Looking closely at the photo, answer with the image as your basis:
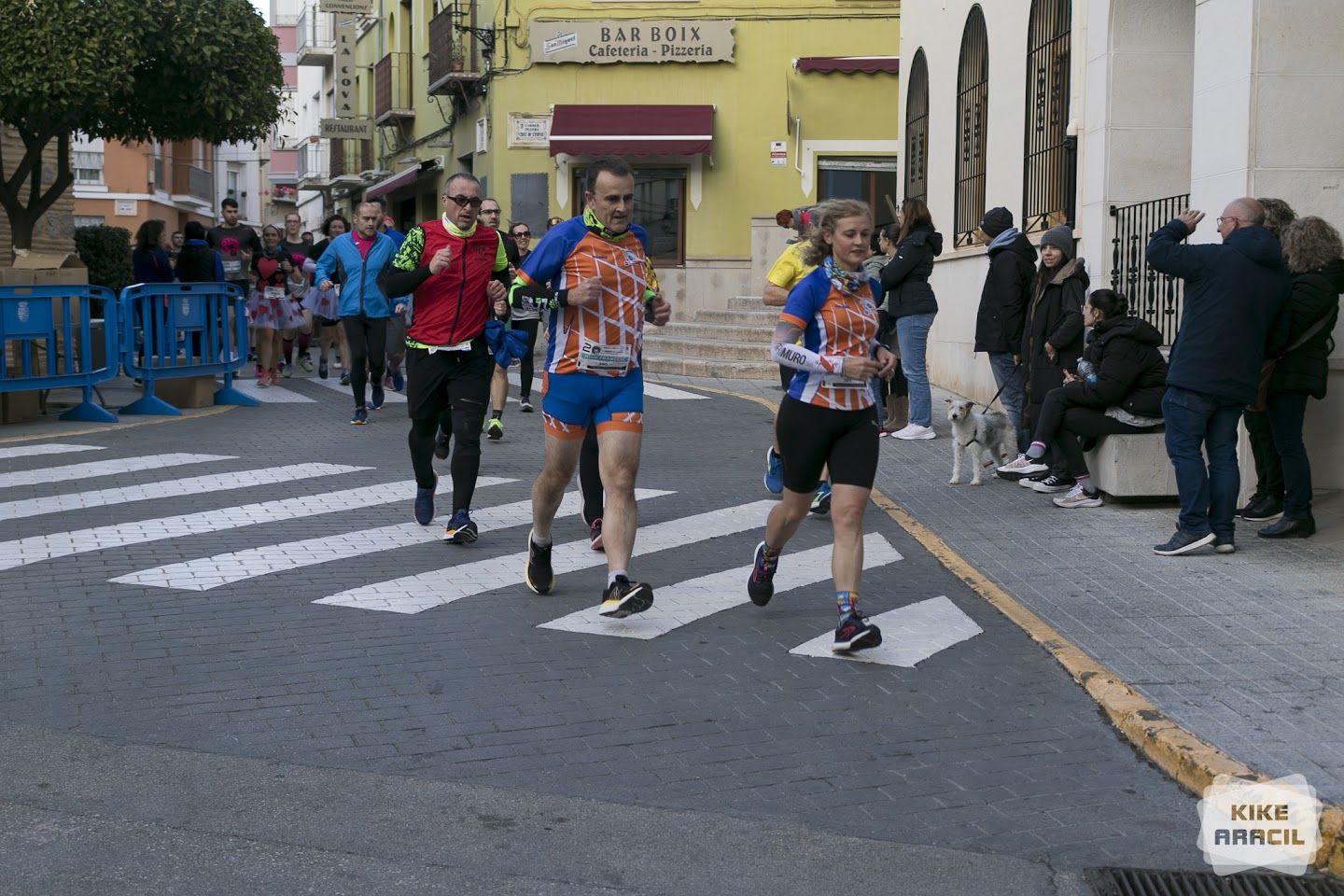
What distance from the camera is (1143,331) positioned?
408 inches

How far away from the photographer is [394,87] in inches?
1438

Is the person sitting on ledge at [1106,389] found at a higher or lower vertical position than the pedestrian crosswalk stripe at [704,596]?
higher

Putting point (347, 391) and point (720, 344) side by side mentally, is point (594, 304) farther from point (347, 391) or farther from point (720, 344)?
point (720, 344)

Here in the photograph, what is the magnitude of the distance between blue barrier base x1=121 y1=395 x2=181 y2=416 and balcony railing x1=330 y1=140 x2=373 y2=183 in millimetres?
25865

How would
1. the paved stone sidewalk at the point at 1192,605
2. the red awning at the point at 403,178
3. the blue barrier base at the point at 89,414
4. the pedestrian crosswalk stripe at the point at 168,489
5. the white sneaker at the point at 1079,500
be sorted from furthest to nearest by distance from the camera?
1. the red awning at the point at 403,178
2. the blue barrier base at the point at 89,414
3. the white sneaker at the point at 1079,500
4. the pedestrian crosswalk stripe at the point at 168,489
5. the paved stone sidewalk at the point at 1192,605

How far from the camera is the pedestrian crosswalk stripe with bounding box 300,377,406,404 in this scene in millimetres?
16656

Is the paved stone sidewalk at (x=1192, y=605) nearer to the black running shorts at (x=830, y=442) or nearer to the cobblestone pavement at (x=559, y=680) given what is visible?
the cobblestone pavement at (x=559, y=680)

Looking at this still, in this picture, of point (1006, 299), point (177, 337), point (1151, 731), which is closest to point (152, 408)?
point (177, 337)

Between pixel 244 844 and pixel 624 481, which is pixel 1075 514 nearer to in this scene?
pixel 624 481

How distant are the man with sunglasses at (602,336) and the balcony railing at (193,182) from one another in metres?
54.5

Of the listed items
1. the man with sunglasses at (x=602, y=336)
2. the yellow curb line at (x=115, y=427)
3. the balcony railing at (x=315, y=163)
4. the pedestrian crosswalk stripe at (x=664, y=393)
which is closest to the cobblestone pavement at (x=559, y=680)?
the man with sunglasses at (x=602, y=336)

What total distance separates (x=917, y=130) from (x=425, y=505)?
1266cm

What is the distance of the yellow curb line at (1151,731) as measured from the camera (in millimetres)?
4652

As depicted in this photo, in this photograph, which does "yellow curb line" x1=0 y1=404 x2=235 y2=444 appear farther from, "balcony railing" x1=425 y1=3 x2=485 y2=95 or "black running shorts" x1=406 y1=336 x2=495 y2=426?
"balcony railing" x1=425 y1=3 x2=485 y2=95
